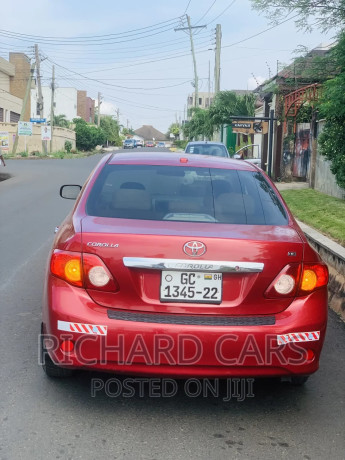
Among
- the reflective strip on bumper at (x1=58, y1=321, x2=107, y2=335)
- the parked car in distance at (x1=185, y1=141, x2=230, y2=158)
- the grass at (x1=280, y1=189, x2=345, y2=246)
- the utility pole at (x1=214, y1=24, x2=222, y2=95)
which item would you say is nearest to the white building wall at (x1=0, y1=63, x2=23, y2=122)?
the utility pole at (x1=214, y1=24, x2=222, y2=95)

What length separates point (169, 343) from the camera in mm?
3715

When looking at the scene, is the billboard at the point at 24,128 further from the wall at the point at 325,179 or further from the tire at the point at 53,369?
the tire at the point at 53,369

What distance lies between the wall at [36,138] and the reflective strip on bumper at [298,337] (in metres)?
56.9

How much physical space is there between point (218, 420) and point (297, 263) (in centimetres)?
106

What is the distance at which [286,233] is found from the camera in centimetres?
414

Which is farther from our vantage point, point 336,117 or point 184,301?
point 336,117

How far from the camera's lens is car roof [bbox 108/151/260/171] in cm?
494

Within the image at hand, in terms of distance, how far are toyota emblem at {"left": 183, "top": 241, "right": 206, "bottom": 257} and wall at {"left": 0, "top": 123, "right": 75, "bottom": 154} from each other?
56.7 metres

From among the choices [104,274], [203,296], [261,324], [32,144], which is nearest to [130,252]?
[104,274]

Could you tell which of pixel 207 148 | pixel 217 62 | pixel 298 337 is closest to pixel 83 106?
pixel 217 62

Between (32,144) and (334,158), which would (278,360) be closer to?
(334,158)

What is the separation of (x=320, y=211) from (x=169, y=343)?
9.11 metres

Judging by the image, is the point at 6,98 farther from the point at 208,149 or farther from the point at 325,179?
the point at 325,179

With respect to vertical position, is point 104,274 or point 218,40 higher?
point 218,40
